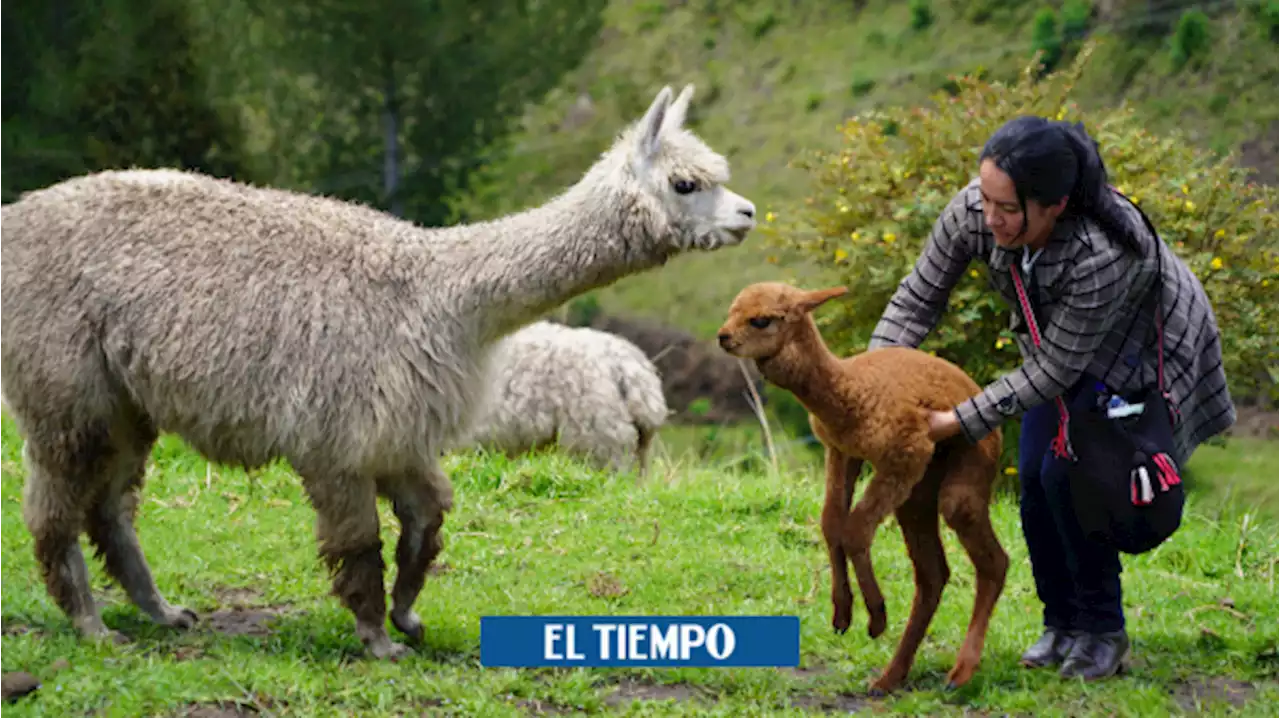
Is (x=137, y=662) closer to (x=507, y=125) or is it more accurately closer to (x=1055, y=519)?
(x=1055, y=519)

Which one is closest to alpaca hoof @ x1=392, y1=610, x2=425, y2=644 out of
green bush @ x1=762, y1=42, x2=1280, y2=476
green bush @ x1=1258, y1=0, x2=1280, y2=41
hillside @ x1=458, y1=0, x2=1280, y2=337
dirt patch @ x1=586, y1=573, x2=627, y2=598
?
dirt patch @ x1=586, y1=573, x2=627, y2=598

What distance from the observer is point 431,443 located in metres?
5.38

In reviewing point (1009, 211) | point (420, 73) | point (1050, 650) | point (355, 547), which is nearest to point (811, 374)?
point (1009, 211)

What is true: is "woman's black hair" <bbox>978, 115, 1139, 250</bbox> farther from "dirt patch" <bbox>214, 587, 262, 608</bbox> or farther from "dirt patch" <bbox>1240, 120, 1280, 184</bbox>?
"dirt patch" <bbox>1240, 120, 1280, 184</bbox>

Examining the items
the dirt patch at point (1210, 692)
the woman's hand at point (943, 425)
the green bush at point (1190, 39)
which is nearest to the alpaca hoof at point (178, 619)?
Result: the woman's hand at point (943, 425)

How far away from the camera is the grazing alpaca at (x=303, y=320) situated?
5.23 m

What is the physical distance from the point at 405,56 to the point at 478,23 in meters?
0.98

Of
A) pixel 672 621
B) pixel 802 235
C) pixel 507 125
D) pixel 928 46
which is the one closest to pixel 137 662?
pixel 672 621

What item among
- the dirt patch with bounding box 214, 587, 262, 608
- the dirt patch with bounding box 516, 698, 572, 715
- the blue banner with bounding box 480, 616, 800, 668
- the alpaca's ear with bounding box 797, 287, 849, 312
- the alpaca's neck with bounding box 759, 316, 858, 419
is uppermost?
the alpaca's ear with bounding box 797, 287, 849, 312

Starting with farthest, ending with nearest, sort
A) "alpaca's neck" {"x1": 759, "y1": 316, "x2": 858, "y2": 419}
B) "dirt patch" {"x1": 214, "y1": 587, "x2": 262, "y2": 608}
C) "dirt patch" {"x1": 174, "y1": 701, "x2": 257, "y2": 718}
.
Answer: "dirt patch" {"x1": 214, "y1": 587, "x2": 262, "y2": 608}, "dirt patch" {"x1": 174, "y1": 701, "x2": 257, "y2": 718}, "alpaca's neck" {"x1": 759, "y1": 316, "x2": 858, "y2": 419}

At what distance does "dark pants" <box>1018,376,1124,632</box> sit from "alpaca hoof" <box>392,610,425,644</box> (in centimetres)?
214

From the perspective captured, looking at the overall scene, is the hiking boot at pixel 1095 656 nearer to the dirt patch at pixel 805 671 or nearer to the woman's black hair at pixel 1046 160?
the dirt patch at pixel 805 671

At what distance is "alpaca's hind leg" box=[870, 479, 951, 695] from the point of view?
489cm

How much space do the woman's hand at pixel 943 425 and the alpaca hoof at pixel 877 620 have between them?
574 mm
